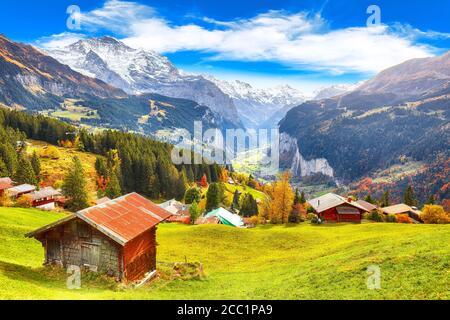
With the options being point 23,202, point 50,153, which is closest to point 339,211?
point 23,202

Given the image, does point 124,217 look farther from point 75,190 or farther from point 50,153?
point 50,153

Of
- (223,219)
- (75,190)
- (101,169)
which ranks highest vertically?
(101,169)

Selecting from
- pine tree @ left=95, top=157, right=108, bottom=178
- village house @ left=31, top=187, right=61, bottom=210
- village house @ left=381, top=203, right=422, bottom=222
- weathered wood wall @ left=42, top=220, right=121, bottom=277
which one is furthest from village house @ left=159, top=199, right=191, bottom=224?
weathered wood wall @ left=42, top=220, right=121, bottom=277

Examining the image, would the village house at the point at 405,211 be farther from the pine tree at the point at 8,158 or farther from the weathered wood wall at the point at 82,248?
the pine tree at the point at 8,158

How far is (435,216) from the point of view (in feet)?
324

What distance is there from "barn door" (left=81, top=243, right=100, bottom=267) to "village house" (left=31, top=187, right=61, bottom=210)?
73.4 m

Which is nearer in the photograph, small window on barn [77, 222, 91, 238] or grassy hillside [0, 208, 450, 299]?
grassy hillside [0, 208, 450, 299]

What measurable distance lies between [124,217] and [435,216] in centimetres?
9525

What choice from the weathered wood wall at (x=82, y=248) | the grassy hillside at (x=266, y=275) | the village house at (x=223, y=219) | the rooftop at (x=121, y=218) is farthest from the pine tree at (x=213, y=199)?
the weathered wood wall at (x=82, y=248)

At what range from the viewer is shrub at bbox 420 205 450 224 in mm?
97438

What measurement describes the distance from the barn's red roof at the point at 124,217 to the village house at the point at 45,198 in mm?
70479

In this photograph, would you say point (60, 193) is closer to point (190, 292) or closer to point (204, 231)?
point (204, 231)

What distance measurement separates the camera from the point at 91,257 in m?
30.3

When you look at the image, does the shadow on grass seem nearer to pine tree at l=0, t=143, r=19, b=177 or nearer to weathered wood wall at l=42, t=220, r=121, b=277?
weathered wood wall at l=42, t=220, r=121, b=277
